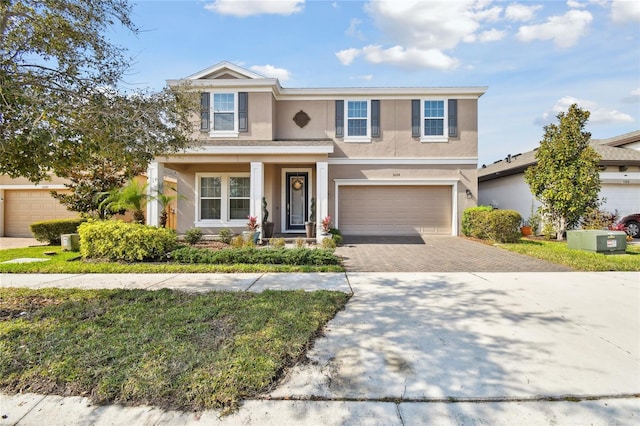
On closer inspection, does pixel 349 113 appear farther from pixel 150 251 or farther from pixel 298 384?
pixel 298 384

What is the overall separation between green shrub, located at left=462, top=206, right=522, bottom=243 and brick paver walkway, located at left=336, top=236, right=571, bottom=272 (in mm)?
696

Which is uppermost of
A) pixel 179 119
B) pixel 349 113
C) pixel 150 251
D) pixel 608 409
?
pixel 349 113

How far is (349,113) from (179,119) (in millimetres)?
9749

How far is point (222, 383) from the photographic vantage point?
8.61ft

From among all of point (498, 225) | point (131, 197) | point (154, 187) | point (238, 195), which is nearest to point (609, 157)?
point (498, 225)

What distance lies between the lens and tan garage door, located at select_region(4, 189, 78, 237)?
15102 mm

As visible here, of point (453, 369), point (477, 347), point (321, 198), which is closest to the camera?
point (453, 369)

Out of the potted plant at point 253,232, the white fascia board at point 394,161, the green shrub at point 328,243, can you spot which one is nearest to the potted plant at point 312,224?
the green shrub at point 328,243

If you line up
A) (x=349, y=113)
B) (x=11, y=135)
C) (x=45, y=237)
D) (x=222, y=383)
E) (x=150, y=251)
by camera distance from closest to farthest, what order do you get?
(x=222, y=383) < (x=11, y=135) < (x=150, y=251) < (x=45, y=237) < (x=349, y=113)

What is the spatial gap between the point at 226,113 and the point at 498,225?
11427 millimetres

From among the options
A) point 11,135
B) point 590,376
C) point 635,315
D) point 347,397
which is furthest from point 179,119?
point 635,315

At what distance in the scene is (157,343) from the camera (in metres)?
3.33

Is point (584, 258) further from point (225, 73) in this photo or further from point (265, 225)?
point (225, 73)

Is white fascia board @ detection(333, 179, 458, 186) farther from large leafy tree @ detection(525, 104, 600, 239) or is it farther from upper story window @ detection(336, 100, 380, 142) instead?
large leafy tree @ detection(525, 104, 600, 239)
